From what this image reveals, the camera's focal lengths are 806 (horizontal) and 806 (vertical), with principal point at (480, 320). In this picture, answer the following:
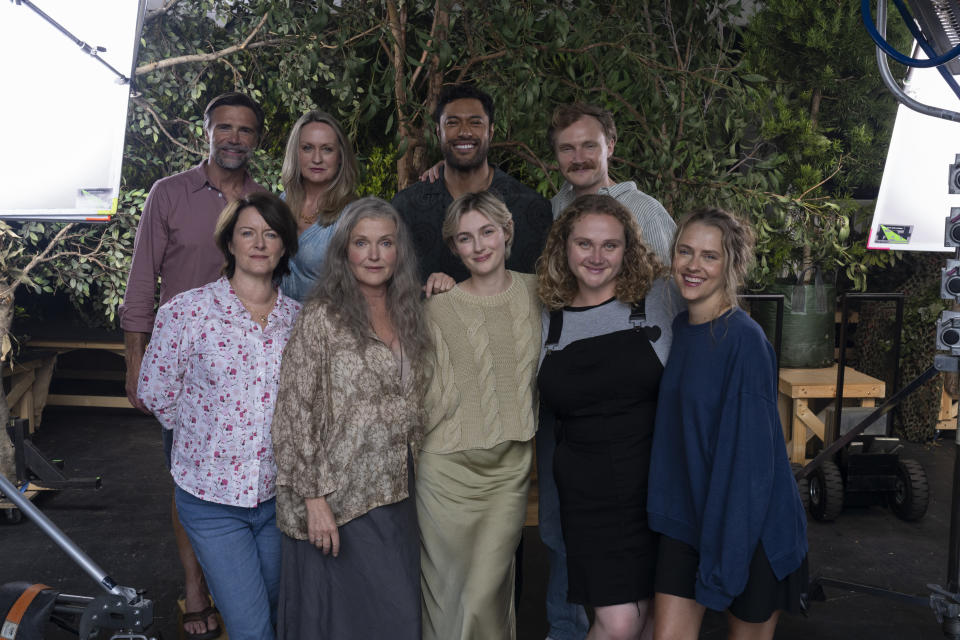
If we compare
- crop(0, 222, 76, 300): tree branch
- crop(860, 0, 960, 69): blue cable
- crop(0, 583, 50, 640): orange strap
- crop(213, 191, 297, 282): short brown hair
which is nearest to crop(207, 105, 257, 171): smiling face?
crop(213, 191, 297, 282): short brown hair

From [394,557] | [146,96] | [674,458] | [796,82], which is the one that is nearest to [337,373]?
[394,557]

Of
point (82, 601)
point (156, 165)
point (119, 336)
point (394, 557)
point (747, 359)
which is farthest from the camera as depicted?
point (119, 336)

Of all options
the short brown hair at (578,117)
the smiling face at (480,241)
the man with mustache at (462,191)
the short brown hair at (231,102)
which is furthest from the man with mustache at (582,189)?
the short brown hair at (231,102)

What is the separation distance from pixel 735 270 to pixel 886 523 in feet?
8.89

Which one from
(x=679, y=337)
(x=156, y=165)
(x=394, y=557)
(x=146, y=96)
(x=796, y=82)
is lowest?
(x=394, y=557)

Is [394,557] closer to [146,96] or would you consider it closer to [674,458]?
[674,458]

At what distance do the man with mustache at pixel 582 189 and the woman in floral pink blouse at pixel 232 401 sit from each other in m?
0.80

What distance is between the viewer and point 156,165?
438 centimetres

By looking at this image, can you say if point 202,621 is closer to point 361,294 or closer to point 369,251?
point 361,294

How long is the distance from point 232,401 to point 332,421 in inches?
9.6

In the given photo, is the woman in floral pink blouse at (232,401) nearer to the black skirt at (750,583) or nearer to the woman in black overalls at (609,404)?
the woman in black overalls at (609,404)

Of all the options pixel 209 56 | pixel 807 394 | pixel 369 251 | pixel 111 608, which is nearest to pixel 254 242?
pixel 369 251

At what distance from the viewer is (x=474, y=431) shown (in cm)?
209

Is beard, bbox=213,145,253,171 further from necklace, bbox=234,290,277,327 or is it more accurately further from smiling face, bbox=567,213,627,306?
smiling face, bbox=567,213,627,306
